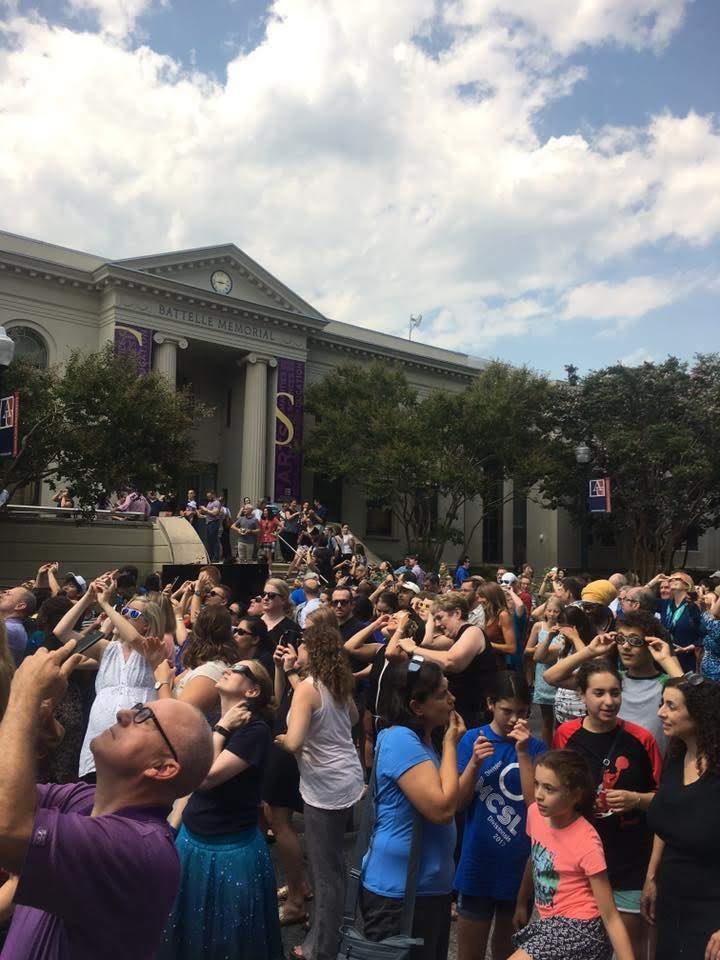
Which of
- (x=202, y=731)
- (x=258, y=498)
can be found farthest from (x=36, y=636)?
(x=258, y=498)

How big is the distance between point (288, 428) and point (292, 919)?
29.7 metres

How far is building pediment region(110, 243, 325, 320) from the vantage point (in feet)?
99.5

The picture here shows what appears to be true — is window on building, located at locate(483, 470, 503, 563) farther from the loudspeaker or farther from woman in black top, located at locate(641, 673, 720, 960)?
woman in black top, located at locate(641, 673, 720, 960)

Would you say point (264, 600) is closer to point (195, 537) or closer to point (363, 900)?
point (363, 900)

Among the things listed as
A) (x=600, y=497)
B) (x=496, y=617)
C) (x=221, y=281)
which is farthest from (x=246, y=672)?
(x=221, y=281)

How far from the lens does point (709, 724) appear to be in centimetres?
323

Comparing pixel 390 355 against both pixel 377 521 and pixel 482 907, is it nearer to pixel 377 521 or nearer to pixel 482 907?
pixel 377 521

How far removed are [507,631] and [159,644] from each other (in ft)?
11.2

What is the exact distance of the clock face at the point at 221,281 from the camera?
32.3 meters

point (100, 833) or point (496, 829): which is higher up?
point (100, 833)

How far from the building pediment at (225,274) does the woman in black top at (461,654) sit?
87.6 ft

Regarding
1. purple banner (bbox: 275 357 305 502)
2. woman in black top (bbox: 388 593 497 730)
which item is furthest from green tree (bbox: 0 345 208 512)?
woman in black top (bbox: 388 593 497 730)

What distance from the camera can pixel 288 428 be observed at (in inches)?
1335

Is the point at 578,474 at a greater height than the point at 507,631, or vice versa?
the point at 578,474
